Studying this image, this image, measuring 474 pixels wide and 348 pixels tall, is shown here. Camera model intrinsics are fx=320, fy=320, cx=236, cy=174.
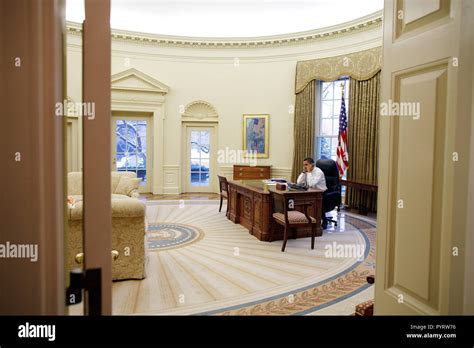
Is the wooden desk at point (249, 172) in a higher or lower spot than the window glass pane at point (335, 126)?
lower

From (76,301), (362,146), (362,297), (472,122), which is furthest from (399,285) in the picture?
(362,146)

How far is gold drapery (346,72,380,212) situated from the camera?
7.94m

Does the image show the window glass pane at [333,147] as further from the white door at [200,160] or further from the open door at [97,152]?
the open door at [97,152]

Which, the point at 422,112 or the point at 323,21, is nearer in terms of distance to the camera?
the point at 422,112

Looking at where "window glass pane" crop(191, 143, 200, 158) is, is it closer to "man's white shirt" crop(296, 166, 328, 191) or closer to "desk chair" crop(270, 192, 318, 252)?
"man's white shirt" crop(296, 166, 328, 191)

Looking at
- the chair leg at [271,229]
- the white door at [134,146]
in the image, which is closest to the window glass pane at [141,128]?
the white door at [134,146]

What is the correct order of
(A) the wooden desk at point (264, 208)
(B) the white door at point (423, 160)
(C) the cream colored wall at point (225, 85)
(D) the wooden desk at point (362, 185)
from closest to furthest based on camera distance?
(B) the white door at point (423, 160)
(A) the wooden desk at point (264, 208)
(D) the wooden desk at point (362, 185)
(C) the cream colored wall at point (225, 85)

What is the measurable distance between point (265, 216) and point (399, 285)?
12.7 feet

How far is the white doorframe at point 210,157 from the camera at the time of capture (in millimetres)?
10641

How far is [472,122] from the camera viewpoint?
124 centimetres

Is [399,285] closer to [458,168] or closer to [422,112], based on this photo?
[458,168]

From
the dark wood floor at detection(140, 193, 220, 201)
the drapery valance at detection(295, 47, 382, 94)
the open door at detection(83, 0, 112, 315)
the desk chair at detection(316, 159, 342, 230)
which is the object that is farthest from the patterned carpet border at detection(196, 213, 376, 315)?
the dark wood floor at detection(140, 193, 220, 201)

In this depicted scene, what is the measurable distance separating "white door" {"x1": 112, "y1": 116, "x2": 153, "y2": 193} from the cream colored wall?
0.63 m

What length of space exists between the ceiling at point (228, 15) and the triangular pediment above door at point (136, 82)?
1494 mm
